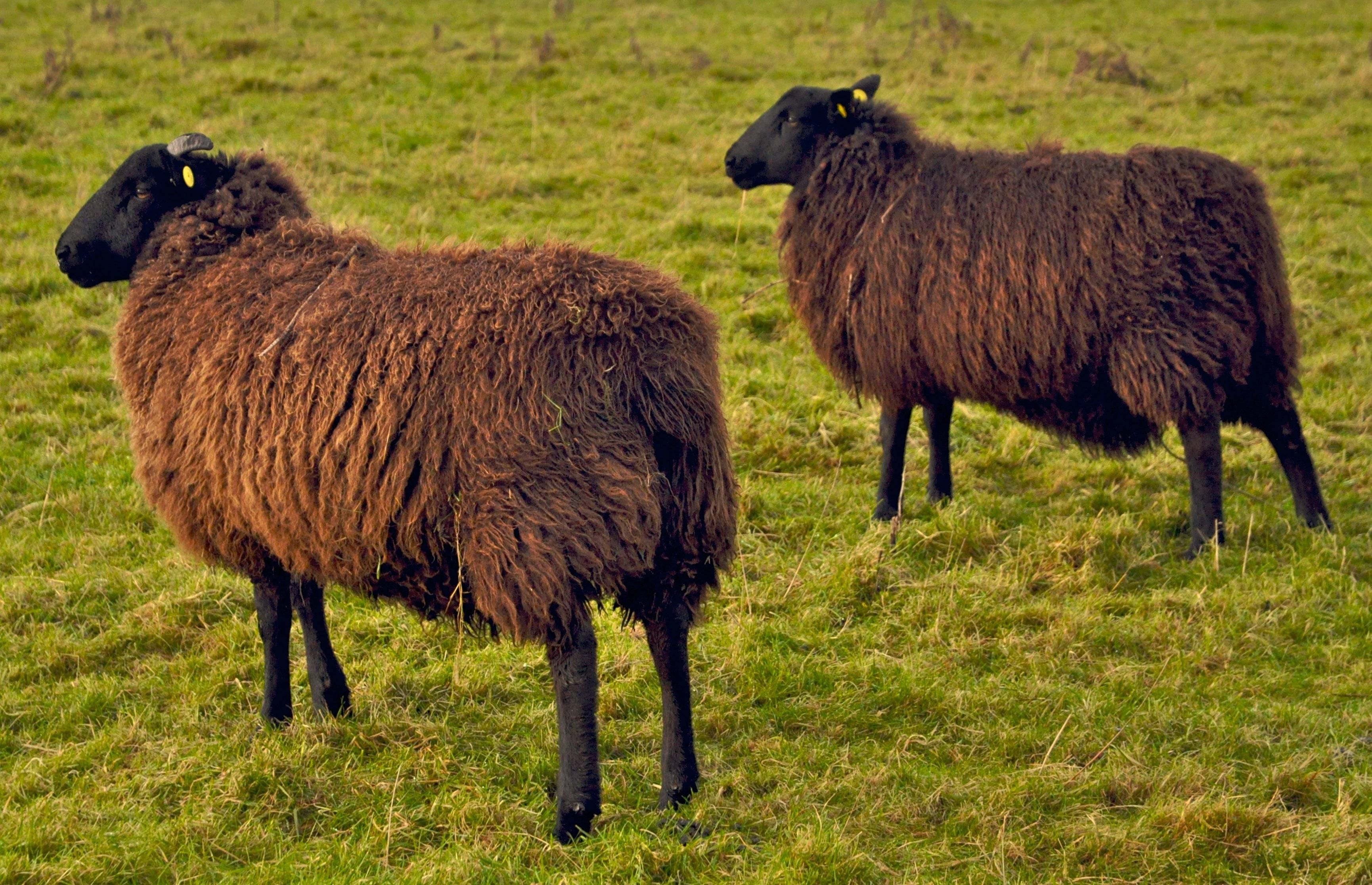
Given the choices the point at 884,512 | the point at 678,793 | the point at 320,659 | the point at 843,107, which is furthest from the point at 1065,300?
the point at 320,659

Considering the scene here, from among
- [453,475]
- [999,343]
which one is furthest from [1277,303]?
[453,475]

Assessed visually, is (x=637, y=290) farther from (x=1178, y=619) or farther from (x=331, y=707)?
(x=1178, y=619)

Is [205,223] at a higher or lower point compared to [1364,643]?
higher

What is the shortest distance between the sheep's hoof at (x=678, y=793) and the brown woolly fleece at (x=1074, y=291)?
293cm

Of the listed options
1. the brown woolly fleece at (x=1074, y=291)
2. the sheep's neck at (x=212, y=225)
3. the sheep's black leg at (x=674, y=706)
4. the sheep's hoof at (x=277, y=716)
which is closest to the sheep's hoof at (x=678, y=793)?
the sheep's black leg at (x=674, y=706)

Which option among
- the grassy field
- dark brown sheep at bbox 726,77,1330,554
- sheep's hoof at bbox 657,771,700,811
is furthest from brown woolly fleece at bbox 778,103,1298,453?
sheep's hoof at bbox 657,771,700,811

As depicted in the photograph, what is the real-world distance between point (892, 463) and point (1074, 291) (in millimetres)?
1364

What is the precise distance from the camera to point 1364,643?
5.31m

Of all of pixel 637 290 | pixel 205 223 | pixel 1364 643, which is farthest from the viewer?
pixel 1364 643

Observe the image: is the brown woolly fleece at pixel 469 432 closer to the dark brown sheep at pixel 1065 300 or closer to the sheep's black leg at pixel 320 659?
the sheep's black leg at pixel 320 659

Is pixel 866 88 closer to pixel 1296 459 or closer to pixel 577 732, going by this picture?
pixel 1296 459

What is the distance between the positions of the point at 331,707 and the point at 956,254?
3.75 meters

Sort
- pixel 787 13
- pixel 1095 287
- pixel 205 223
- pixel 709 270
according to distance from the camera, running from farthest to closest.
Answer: pixel 787 13, pixel 709 270, pixel 1095 287, pixel 205 223

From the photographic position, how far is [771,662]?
5164 mm
